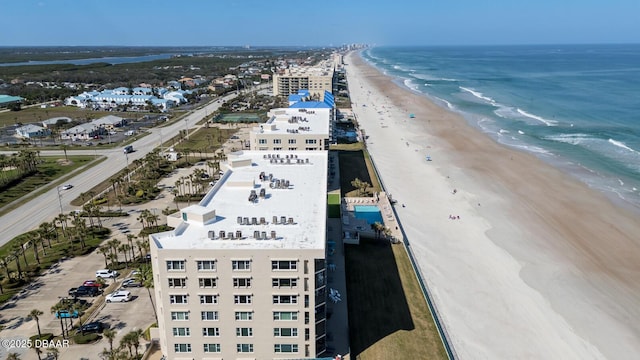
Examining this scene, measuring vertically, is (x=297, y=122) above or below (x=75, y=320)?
above

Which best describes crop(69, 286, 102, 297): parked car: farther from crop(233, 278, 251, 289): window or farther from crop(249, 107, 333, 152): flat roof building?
crop(249, 107, 333, 152): flat roof building

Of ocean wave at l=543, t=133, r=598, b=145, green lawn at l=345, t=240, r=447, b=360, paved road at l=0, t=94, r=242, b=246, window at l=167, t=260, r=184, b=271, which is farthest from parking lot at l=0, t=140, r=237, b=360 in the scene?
ocean wave at l=543, t=133, r=598, b=145

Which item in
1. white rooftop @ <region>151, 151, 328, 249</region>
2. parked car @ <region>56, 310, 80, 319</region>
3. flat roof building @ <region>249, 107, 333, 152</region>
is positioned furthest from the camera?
flat roof building @ <region>249, 107, 333, 152</region>

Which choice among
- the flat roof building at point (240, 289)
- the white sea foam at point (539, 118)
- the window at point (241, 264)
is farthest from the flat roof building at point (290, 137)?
the white sea foam at point (539, 118)

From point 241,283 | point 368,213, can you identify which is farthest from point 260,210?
point 368,213

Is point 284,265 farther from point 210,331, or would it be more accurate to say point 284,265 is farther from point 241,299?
point 210,331

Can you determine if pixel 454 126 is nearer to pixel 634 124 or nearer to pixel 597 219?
pixel 634 124
